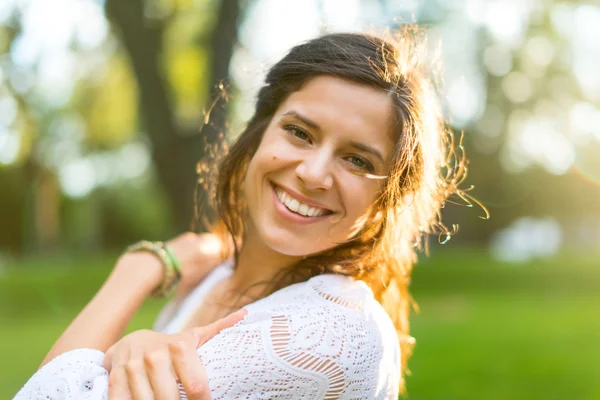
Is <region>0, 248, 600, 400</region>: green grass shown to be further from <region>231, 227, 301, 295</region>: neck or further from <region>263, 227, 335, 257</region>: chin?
<region>263, 227, 335, 257</region>: chin

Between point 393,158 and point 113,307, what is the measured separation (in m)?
1.06

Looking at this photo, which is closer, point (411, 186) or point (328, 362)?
point (328, 362)

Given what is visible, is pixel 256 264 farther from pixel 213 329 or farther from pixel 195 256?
pixel 213 329

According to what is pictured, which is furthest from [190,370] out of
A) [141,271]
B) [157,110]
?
[157,110]

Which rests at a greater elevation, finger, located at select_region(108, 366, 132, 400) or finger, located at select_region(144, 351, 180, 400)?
finger, located at select_region(144, 351, 180, 400)

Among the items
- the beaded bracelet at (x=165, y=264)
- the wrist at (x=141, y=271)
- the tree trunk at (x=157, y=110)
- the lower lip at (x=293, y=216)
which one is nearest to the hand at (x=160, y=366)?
the lower lip at (x=293, y=216)

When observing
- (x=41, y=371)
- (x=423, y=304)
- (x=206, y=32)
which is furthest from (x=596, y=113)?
(x=41, y=371)

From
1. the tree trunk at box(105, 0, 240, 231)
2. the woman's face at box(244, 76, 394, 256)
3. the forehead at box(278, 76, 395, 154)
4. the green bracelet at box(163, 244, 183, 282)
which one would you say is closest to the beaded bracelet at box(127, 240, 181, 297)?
the green bracelet at box(163, 244, 183, 282)

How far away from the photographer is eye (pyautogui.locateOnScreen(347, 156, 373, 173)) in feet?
6.52

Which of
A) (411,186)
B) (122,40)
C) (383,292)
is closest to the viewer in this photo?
(411,186)

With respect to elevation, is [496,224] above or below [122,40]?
below

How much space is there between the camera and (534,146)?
21.9 metres

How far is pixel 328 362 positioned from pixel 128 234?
32.4 m

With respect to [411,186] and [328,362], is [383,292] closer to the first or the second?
[411,186]
